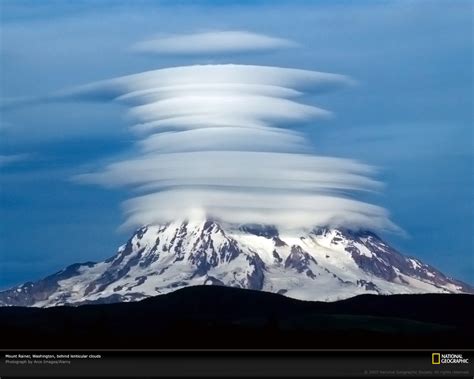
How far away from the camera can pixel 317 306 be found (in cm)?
19475

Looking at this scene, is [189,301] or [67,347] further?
[189,301]

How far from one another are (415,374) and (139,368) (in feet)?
27.8

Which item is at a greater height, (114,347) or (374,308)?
(374,308)

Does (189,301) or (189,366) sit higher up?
(189,301)

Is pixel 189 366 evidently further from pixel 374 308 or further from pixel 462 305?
pixel 374 308

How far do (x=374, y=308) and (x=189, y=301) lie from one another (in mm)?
29671

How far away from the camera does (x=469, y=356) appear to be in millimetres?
34594

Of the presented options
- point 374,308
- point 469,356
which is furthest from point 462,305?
point 469,356

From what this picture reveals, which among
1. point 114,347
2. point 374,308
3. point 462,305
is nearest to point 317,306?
point 374,308

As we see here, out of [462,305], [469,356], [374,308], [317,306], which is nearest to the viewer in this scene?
[469,356]

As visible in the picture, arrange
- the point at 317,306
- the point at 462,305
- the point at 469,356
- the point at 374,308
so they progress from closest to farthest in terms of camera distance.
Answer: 1. the point at 469,356
2. the point at 462,305
3. the point at 374,308
4. the point at 317,306

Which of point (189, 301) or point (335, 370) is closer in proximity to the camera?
point (335, 370)

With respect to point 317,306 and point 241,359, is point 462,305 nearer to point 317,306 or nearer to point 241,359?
point 317,306

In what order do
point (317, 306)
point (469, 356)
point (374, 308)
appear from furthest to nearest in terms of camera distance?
point (317, 306) < point (374, 308) < point (469, 356)
